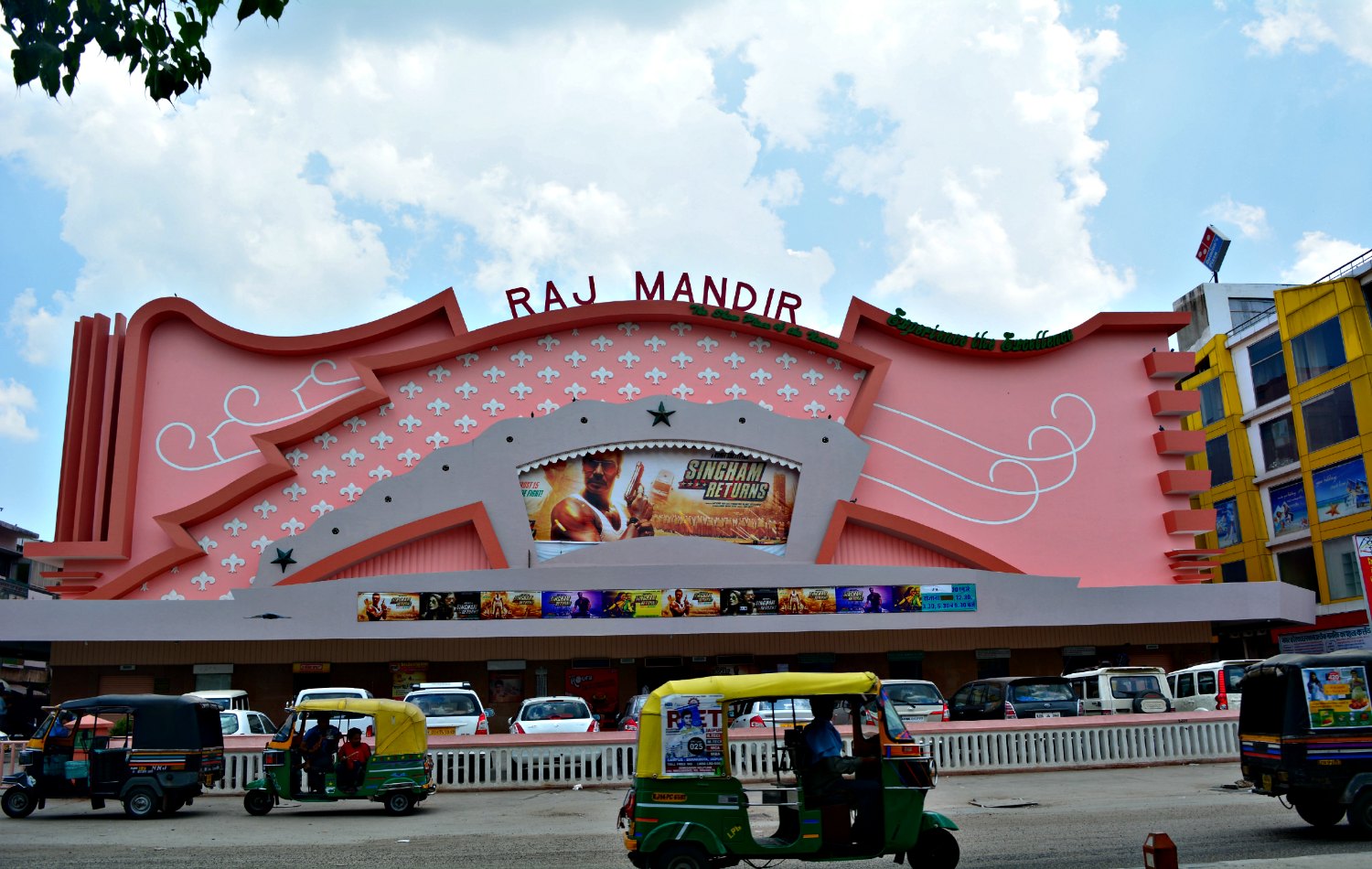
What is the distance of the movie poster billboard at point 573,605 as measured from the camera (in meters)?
30.7

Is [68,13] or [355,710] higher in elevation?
[68,13]

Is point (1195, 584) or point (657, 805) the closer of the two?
point (657, 805)

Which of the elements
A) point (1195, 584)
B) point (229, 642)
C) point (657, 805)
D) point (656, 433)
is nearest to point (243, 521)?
point (229, 642)

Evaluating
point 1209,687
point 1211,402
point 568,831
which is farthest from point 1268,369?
point 568,831

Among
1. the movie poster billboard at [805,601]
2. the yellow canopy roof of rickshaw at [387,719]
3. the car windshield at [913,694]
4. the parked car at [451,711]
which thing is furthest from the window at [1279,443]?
the yellow canopy roof of rickshaw at [387,719]

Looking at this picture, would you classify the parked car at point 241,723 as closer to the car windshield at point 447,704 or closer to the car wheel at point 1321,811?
the car windshield at point 447,704

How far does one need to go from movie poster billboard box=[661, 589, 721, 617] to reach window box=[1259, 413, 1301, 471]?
85.5 ft

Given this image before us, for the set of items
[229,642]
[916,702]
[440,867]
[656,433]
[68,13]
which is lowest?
[440,867]

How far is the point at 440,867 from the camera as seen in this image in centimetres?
1216

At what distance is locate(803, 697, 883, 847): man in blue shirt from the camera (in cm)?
1099

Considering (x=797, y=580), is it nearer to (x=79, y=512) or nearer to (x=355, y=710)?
(x=355, y=710)

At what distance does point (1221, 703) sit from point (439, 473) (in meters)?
20.1

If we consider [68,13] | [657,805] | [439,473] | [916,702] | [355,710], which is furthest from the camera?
[439,473]

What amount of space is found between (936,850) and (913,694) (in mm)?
13004
